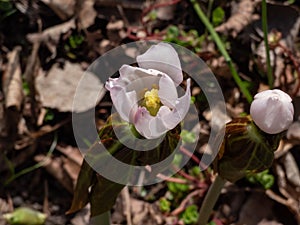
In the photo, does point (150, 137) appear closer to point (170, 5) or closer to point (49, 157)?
point (49, 157)

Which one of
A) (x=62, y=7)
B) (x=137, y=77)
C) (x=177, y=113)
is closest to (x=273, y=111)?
(x=177, y=113)

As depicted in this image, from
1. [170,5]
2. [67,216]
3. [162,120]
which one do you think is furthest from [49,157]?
[162,120]

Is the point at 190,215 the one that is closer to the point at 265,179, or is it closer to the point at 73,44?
the point at 265,179

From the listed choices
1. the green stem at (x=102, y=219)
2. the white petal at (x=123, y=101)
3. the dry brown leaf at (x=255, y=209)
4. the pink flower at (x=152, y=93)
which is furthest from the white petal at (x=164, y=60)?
the dry brown leaf at (x=255, y=209)

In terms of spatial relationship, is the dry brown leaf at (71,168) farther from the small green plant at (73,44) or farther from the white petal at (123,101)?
the white petal at (123,101)

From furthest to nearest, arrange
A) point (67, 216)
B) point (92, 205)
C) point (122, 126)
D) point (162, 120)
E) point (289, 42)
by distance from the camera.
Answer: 1. point (289, 42)
2. point (67, 216)
3. point (92, 205)
4. point (122, 126)
5. point (162, 120)
